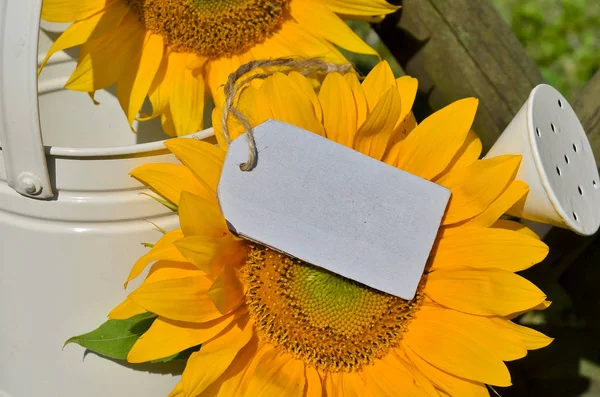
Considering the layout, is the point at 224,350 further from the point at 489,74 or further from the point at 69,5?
the point at 489,74

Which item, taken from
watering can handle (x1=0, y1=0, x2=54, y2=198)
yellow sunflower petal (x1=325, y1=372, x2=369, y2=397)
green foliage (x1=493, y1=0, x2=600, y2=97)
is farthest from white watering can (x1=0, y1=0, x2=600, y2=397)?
green foliage (x1=493, y1=0, x2=600, y2=97)

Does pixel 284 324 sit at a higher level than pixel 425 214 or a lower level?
lower

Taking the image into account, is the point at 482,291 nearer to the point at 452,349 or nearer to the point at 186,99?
the point at 452,349

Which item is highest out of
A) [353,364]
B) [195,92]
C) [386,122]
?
[386,122]

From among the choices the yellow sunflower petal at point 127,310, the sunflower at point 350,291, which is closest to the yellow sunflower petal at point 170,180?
the sunflower at point 350,291

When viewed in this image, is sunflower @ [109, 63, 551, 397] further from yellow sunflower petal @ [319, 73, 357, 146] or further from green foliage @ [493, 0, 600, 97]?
green foliage @ [493, 0, 600, 97]

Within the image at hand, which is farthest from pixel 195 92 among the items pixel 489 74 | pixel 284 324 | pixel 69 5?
pixel 489 74
